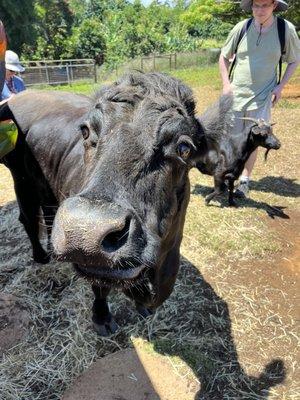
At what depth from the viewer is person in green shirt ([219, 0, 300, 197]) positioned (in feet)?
17.1

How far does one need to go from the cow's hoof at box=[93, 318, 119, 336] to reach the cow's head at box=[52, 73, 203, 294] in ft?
3.96

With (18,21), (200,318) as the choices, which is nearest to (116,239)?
(200,318)

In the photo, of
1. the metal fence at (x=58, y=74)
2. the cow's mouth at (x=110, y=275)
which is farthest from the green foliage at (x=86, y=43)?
the cow's mouth at (x=110, y=275)

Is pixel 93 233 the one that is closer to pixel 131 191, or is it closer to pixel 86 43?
pixel 131 191

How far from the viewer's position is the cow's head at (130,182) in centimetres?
179

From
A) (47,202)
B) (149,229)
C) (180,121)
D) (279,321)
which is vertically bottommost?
(279,321)

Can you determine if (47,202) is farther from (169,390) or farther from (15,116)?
(169,390)

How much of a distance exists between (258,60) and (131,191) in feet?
13.6

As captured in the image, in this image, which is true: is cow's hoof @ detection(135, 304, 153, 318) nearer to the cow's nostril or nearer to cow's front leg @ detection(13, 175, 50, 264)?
cow's front leg @ detection(13, 175, 50, 264)

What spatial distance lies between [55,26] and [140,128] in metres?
47.7

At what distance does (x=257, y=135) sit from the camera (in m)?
5.87

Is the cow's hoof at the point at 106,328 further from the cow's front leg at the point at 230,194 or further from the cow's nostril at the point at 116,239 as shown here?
the cow's front leg at the point at 230,194

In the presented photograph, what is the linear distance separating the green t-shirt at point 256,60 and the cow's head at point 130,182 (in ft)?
10.2

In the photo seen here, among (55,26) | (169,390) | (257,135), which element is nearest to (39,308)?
(169,390)
